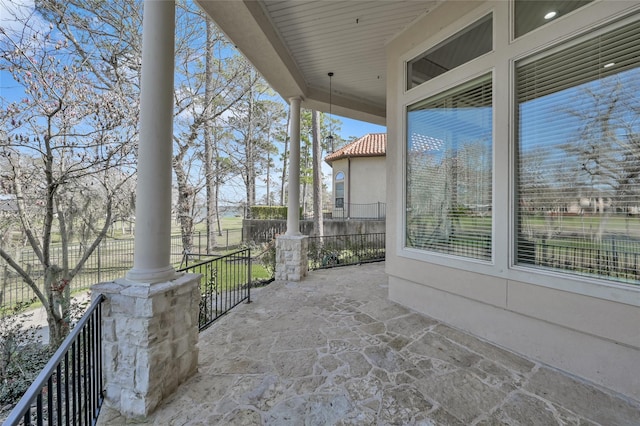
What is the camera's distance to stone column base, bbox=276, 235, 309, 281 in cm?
536

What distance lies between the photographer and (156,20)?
2156mm

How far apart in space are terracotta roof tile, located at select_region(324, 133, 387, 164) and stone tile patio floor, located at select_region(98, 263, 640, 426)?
10.6 m

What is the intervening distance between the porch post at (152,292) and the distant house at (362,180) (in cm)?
1109

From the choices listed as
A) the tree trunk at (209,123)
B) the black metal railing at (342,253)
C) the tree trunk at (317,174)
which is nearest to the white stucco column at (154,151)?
the black metal railing at (342,253)

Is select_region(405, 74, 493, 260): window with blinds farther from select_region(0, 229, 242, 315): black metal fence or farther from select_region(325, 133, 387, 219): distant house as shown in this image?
select_region(325, 133, 387, 219): distant house

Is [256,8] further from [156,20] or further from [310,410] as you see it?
[310,410]

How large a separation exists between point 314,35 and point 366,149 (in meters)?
10.2

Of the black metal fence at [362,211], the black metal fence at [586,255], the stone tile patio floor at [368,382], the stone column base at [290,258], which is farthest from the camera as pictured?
the black metal fence at [362,211]

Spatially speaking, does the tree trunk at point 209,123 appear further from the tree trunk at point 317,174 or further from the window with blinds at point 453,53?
the window with blinds at point 453,53

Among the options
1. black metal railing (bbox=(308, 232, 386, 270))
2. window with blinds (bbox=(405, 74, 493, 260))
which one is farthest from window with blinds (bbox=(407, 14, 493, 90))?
black metal railing (bbox=(308, 232, 386, 270))

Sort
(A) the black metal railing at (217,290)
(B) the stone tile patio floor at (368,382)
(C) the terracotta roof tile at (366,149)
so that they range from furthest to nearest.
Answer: (C) the terracotta roof tile at (366,149), (A) the black metal railing at (217,290), (B) the stone tile patio floor at (368,382)

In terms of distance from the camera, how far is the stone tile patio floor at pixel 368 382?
188 centimetres

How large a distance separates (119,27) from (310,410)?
25.4ft

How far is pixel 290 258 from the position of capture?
5.39 meters
